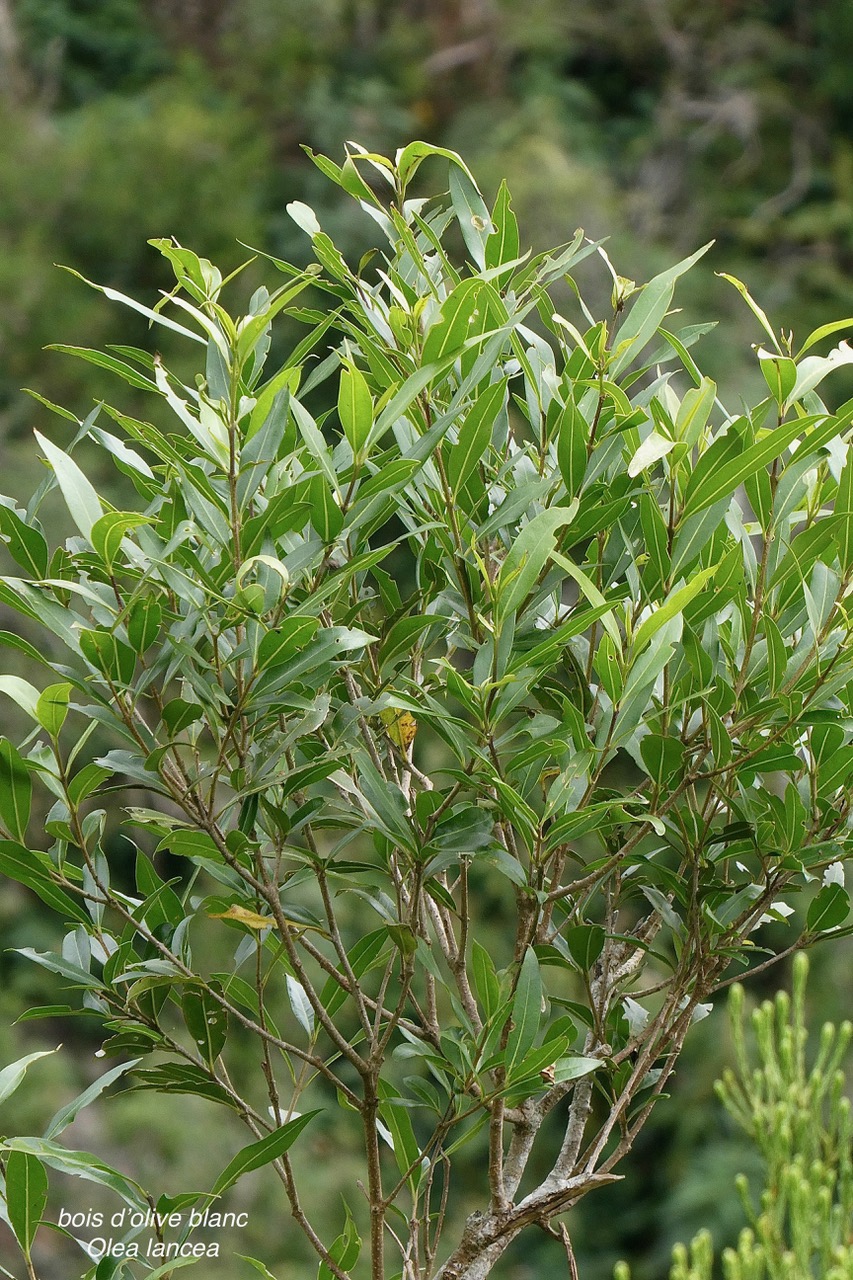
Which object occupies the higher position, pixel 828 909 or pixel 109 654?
pixel 109 654

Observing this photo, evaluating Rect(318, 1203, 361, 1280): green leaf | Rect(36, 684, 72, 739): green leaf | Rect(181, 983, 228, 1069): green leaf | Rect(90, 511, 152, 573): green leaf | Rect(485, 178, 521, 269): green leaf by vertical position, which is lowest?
Rect(318, 1203, 361, 1280): green leaf

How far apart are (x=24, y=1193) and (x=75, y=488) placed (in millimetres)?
242

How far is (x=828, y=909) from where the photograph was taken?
45cm

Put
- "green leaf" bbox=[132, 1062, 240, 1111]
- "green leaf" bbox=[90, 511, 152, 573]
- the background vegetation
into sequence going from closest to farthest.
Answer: "green leaf" bbox=[90, 511, 152, 573], "green leaf" bbox=[132, 1062, 240, 1111], the background vegetation

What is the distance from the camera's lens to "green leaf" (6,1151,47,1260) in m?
0.43

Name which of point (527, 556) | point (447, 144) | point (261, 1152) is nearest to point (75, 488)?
point (527, 556)

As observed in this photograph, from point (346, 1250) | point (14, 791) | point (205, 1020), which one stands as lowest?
point (346, 1250)

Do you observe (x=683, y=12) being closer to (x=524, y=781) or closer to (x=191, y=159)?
(x=191, y=159)

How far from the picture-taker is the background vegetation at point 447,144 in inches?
127

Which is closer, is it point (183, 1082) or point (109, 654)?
point (109, 654)

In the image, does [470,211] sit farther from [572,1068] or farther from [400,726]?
[572,1068]

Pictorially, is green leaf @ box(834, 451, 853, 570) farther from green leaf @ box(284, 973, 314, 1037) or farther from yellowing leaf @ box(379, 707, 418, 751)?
green leaf @ box(284, 973, 314, 1037)

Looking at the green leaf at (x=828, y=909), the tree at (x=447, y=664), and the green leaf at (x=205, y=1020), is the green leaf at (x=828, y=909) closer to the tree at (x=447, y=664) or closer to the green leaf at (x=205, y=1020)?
the tree at (x=447, y=664)

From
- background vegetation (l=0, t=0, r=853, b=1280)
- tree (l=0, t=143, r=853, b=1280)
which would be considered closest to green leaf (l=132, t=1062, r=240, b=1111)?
tree (l=0, t=143, r=853, b=1280)
